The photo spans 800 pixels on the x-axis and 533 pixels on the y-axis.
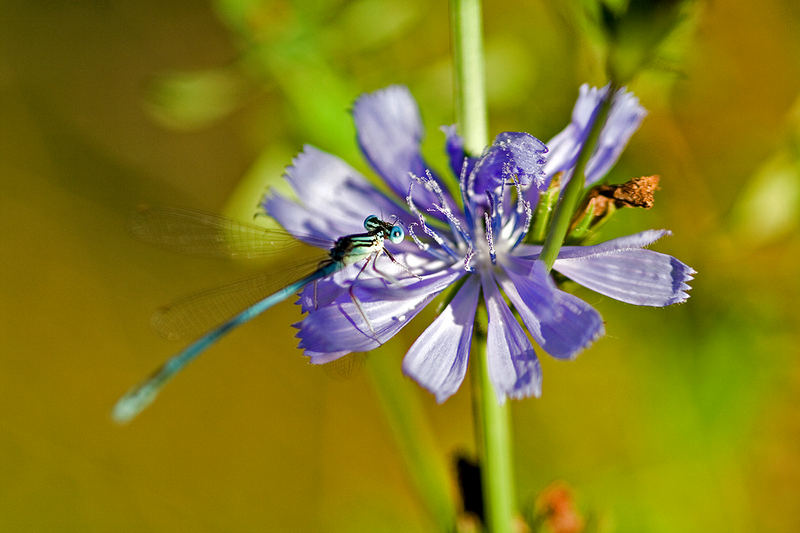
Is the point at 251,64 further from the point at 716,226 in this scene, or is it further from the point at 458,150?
the point at 716,226

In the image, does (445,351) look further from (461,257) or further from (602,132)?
(602,132)

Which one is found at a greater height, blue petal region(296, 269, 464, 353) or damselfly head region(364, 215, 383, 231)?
damselfly head region(364, 215, 383, 231)

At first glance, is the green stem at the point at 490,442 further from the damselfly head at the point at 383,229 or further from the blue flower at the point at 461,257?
the damselfly head at the point at 383,229

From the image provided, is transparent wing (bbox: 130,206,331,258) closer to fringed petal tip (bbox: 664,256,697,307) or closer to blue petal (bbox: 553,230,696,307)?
blue petal (bbox: 553,230,696,307)

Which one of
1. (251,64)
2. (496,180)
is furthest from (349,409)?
(496,180)

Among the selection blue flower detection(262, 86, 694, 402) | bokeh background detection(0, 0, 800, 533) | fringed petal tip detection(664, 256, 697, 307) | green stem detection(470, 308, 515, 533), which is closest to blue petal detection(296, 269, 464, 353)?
blue flower detection(262, 86, 694, 402)

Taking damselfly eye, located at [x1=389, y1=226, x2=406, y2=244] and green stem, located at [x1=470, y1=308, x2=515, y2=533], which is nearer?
green stem, located at [x1=470, y1=308, x2=515, y2=533]

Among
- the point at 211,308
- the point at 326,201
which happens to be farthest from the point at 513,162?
the point at 211,308
